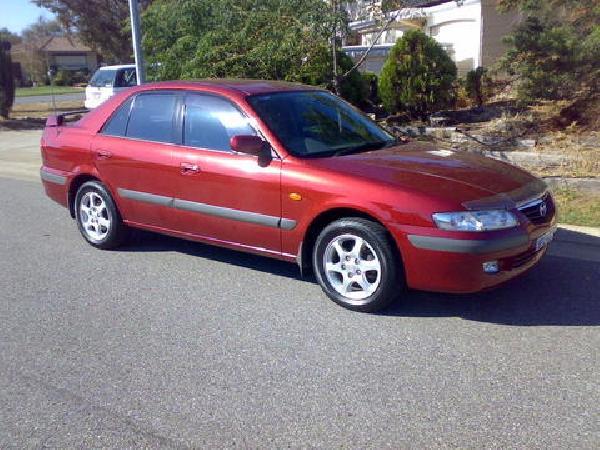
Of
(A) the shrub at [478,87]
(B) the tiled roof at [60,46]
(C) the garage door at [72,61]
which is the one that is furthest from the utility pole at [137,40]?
(B) the tiled roof at [60,46]

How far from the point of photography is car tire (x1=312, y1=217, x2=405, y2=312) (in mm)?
4520

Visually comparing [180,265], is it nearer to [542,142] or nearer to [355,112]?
[355,112]

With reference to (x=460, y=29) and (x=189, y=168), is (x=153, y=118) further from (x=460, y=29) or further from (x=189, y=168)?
(x=460, y=29)

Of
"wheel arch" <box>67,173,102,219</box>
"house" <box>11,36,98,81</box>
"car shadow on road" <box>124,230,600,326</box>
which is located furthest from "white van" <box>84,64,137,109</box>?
Result: "house" <box>11,36,98,81</box>

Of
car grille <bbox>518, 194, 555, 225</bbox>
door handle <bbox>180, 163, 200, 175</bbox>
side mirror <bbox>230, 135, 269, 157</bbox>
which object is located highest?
side mirror <bbox>230, 135, 269, 157</bbox>

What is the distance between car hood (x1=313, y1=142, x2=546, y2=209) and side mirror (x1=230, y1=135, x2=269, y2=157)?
446 millimetres

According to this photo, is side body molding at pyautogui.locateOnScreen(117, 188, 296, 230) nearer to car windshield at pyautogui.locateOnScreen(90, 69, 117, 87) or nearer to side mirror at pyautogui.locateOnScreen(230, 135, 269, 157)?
side mirror at pyautogui.locateOnScreen(230, 135, 269, 157)

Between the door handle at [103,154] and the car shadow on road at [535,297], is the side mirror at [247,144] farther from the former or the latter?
the door handle at [103,154]

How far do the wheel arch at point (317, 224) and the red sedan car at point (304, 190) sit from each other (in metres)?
0.01

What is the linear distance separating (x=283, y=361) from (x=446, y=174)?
5.91 ft

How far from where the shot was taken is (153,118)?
5988mm

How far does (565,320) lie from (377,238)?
1377 millimetres

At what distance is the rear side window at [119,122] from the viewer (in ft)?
20.4

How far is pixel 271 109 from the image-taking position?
17.8ft
